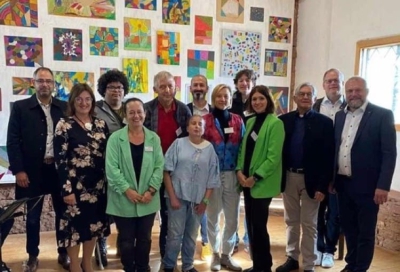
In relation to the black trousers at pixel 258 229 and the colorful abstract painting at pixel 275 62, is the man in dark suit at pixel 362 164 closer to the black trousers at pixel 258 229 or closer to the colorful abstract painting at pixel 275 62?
the black trousers at pixel 258 229

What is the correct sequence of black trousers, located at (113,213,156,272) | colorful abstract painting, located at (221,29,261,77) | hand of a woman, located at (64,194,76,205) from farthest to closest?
colorful abstract painting, located at (221,29,261,77) → black trousers, located at (113,213,156,272) → hand of a woman, located at (64,194,76,205)

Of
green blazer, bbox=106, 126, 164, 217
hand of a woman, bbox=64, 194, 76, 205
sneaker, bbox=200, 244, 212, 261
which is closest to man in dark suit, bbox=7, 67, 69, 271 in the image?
hand of a woman, bbox=64, 194, 76, 205

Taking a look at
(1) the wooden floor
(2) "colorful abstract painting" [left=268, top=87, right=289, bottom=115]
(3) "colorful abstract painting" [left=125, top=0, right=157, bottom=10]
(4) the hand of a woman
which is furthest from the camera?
(2) "colorful abstract painting" [left=268, top=87, right=289, bottom=115]

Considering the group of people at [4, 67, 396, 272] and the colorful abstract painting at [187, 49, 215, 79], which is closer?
the group of people at [4, 67, 396, 272]

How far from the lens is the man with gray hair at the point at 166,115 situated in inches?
114

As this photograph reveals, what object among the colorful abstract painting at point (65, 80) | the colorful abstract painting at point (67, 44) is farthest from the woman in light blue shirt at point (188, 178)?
the colorful abstract painting at point (67, 44)

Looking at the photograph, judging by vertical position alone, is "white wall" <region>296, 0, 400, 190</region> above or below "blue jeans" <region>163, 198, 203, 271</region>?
above

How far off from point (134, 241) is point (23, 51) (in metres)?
2.38

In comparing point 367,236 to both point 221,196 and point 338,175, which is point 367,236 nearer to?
point 338,175

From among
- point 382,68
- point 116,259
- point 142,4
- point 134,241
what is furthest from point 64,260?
point 382,68

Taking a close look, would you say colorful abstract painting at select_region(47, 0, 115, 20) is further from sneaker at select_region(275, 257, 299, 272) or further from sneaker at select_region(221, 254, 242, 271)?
sneaker at select_region(275, 257, 299, 272)

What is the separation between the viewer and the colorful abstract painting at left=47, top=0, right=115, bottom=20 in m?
3.95

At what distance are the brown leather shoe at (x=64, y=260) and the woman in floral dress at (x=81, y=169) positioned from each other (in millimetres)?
560

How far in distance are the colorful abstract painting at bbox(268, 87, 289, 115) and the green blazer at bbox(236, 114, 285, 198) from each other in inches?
87.8
